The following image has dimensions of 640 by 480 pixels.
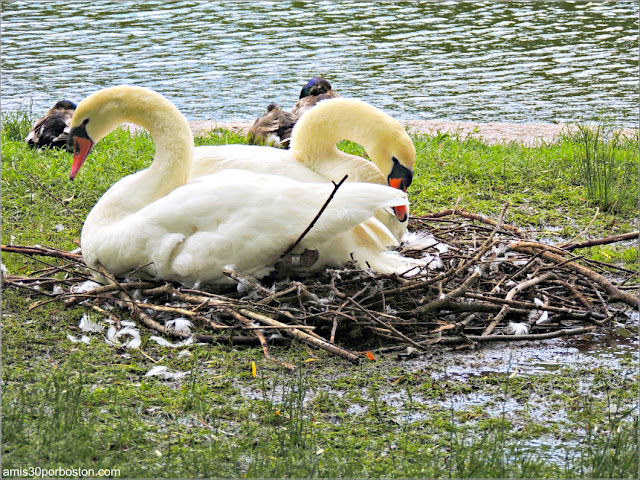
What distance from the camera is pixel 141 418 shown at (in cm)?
388

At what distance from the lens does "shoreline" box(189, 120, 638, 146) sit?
35.1 feet

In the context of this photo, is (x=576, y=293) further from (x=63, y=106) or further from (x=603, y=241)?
(x=63, y=106)

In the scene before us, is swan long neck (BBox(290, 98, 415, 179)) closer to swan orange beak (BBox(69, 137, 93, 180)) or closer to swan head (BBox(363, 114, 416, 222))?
swan head (BBox(363, 114, 416, 222))

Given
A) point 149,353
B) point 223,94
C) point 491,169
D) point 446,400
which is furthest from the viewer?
point 223,94

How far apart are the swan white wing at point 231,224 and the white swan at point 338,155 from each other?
634mm

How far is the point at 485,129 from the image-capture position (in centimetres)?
1152

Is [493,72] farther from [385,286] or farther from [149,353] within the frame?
[149,353]

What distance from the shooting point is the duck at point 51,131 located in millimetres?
9375

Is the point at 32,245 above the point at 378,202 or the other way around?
the other way around

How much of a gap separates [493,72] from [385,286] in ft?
35.0

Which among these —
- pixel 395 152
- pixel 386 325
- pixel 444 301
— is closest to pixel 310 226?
pixel 386 325

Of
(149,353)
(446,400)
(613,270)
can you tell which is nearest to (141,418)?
(149,353)

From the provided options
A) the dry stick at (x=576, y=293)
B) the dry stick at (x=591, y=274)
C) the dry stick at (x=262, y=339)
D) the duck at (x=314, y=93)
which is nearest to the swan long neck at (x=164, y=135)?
the dry stick at (x=262, y=339)

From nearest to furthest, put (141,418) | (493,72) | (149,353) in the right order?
(141,418) → (149,353) → (493,72)
